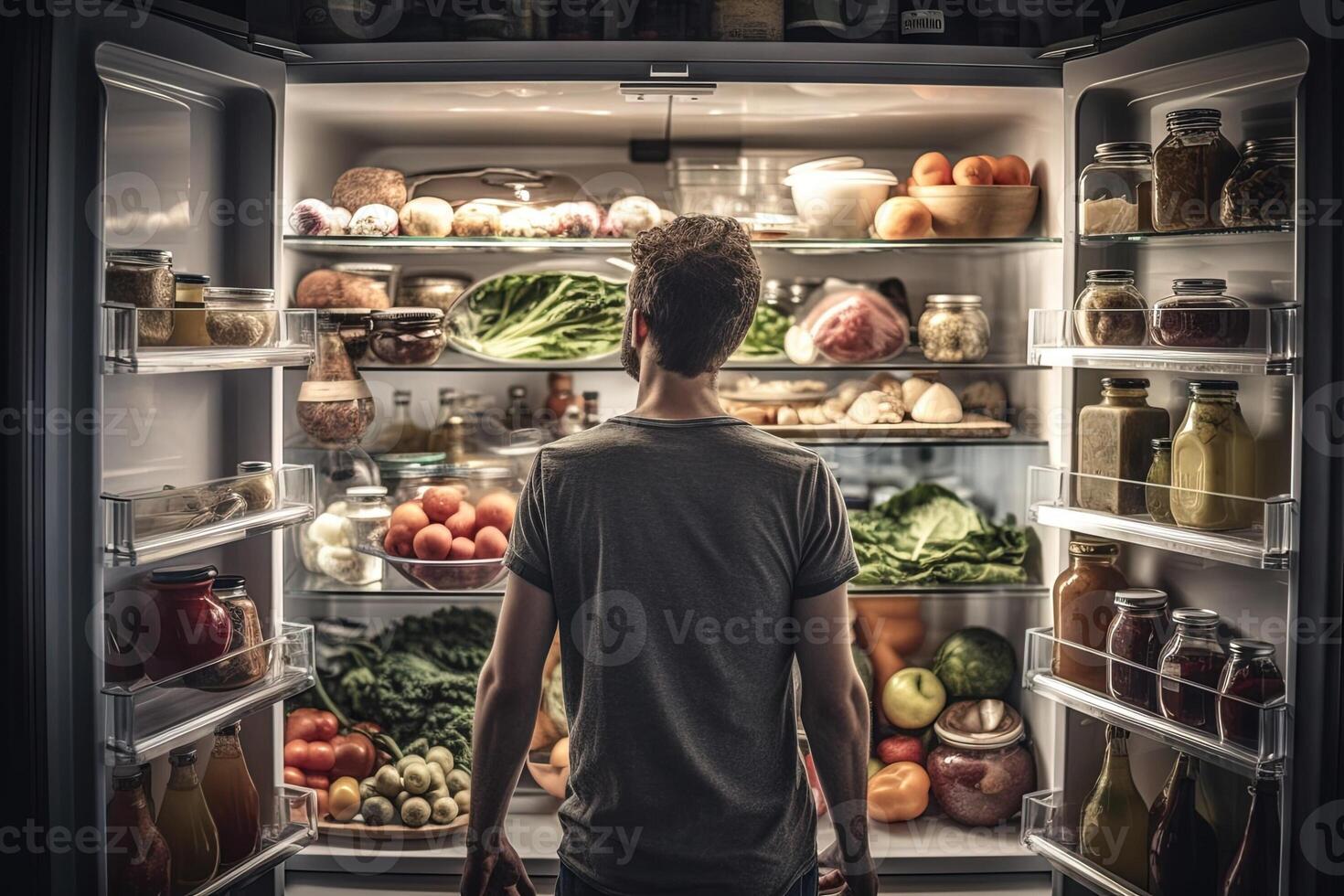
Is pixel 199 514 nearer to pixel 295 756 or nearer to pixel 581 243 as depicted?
pixel 295 756

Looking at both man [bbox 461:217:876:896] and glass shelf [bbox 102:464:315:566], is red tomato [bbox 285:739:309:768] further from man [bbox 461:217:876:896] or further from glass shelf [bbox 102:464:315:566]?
man [bbox 461:217:876:896]

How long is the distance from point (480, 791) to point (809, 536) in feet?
2.09

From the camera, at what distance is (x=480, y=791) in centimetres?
157

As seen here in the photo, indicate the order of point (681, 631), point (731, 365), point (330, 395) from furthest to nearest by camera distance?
point (731, 365), point (330, 395), point (681, 631)

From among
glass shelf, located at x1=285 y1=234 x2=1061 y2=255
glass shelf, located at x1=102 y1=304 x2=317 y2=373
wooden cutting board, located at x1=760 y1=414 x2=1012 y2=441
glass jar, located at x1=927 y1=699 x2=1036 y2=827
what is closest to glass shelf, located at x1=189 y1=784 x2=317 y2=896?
glass shelf, located at x1=102 y1=304 x2=317 y2=373

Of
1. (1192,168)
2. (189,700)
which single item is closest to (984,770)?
(1192,168)

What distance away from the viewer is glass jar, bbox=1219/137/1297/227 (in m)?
1.83

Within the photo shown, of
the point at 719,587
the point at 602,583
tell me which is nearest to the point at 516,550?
the point at 602,583

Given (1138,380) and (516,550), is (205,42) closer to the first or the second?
(516,550)

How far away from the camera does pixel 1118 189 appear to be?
7.07 ft

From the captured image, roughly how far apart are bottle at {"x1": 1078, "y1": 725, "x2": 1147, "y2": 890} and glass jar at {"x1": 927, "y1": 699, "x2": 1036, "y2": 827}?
38 cm

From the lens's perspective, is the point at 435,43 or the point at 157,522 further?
the point at 435,43

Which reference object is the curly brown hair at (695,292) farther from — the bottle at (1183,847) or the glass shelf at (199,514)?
the bottle at (1183,847)

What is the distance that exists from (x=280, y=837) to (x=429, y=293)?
4.44ft
